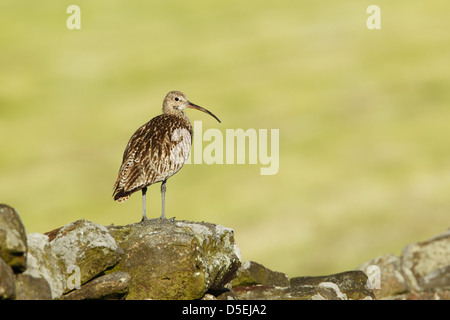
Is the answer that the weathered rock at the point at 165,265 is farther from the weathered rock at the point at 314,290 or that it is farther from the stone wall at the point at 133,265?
the weathered rock at the point at 314,290

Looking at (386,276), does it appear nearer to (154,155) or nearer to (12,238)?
(154,155)

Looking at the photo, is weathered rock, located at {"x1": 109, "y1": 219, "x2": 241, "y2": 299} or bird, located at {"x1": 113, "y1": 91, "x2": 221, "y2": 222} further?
bird, located at {"x1": 113, "y1": 91, "x2": 221, "y2": 222}

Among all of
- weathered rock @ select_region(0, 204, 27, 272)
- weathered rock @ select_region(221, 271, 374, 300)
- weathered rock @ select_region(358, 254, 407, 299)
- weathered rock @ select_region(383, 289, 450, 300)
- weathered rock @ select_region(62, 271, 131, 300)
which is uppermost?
weathered rock @ select_region(0, 204, 27, 272)

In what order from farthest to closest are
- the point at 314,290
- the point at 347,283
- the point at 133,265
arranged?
the point at 347,283 → the point at 314,290 → the point at 133,265

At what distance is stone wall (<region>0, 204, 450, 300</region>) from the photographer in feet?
48.2

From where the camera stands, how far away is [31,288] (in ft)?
48.9

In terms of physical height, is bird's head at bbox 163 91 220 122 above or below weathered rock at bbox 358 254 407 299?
above

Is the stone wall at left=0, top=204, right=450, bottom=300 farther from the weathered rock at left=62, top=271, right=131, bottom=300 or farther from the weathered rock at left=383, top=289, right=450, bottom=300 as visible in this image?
the weathered rock at left=383, top=289, right=450, bottom=300

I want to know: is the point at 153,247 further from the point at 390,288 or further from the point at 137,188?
the point at 390,288

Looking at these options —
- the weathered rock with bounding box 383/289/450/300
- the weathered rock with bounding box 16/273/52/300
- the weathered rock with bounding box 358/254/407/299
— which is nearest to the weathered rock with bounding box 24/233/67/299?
the weathered rock with bounding box 16/273/52/300

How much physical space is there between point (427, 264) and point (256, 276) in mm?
8197

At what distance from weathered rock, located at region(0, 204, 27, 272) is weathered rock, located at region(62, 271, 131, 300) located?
216 centimetres

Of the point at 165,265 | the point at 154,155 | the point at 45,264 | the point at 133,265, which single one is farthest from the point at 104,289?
→ the point at 154,155
